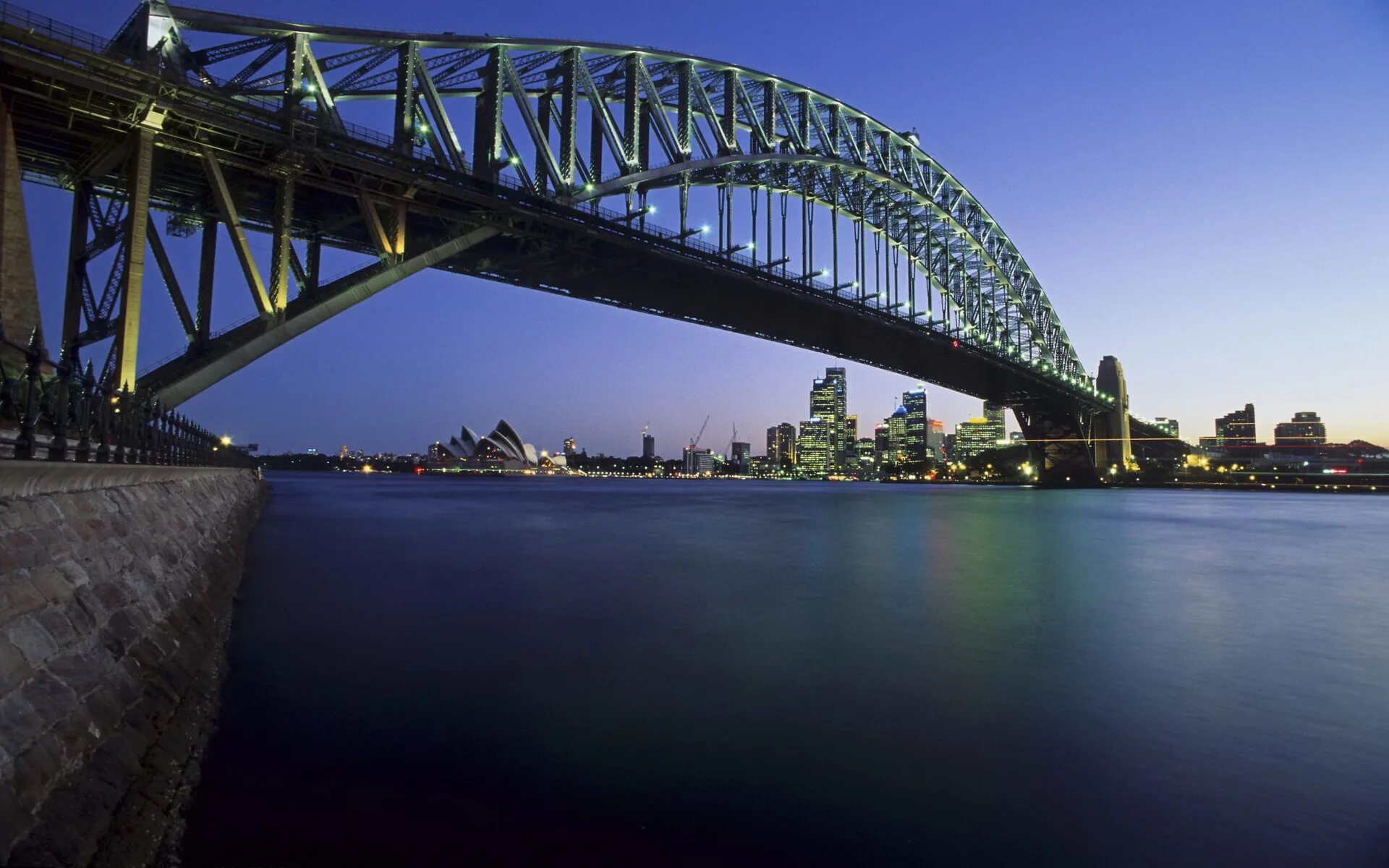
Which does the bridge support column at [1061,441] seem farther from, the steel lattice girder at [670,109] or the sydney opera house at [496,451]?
the sydney opera house at [496,451]

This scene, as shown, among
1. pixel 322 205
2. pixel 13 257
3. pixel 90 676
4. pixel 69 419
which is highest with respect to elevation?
pixel 322 205

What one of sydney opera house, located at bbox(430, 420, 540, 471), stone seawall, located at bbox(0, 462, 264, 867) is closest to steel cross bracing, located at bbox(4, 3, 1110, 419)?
stone seawall, located at bbox(0, 462, 264, 867)

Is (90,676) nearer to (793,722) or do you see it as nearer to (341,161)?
(793,722)

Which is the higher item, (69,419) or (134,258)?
(134,258)

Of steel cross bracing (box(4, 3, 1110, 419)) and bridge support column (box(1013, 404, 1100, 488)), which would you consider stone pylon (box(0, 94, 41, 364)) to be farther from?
bridge support column (box(1013, 404, 1100, 488))

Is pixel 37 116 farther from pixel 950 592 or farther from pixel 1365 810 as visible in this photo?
pixel 1365 810

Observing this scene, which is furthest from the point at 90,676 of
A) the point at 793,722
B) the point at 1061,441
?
the point at 1061,441

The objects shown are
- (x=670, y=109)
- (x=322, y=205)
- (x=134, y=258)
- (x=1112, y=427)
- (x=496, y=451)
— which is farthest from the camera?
(x=496, y=451)

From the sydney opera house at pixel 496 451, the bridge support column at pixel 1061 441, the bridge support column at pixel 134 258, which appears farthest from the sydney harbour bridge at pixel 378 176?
the sydney opera house at pixel 496 451
